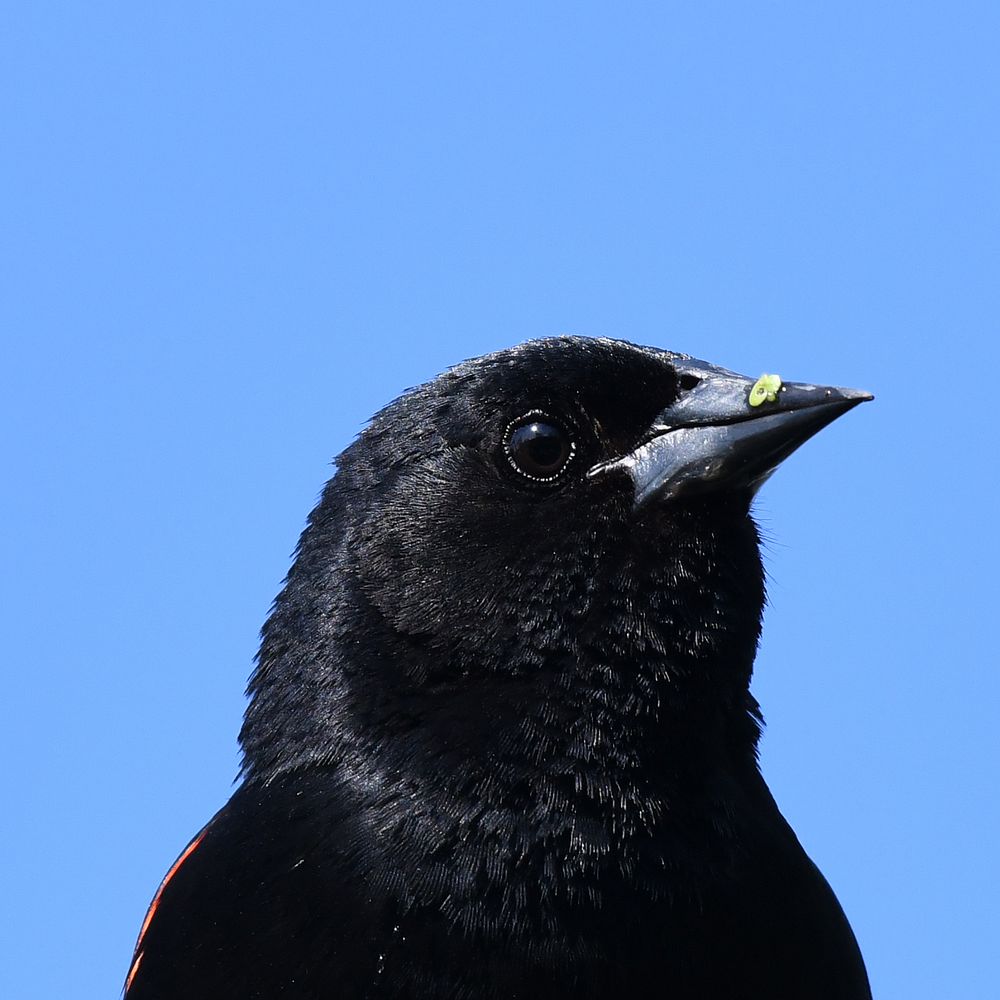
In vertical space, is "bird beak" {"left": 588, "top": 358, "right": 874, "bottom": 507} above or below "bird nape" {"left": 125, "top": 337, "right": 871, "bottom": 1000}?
above

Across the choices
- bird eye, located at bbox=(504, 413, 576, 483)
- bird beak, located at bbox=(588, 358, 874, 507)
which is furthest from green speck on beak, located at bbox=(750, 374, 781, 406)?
bird eye, located at bbox=(504, 413, 576, 483)

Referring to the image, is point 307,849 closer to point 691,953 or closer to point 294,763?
point 294,763

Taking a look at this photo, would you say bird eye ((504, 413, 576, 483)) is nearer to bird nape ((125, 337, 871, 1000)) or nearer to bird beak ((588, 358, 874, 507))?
bird nape ((125, 337, 871, 1000))

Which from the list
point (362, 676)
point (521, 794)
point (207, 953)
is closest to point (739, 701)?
point (521, 794)

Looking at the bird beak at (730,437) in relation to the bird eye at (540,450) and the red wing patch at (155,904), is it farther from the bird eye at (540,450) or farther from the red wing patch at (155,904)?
the red wing patch at (155,904)

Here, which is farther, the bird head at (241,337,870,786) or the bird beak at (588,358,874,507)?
the bird beak at (588,358,874,507)

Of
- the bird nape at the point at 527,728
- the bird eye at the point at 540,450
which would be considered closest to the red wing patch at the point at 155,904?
the bird nape at the point at 527,728

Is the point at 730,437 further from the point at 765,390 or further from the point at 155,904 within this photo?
the point at 155,904
